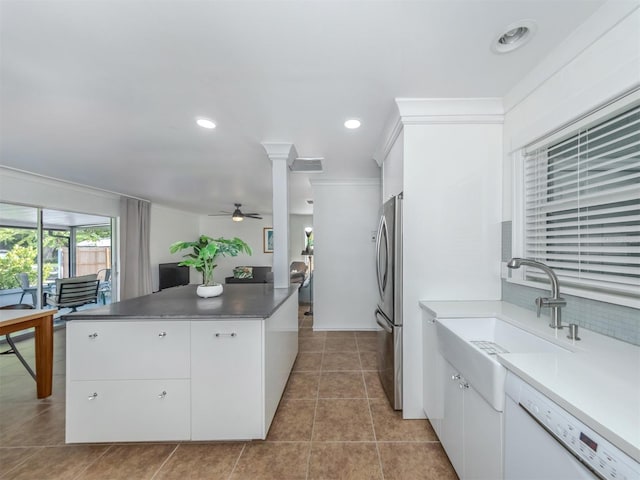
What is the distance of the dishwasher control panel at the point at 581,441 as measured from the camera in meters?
0.57

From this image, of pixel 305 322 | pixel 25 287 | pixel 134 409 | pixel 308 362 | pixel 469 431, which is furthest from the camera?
pixel 305 322

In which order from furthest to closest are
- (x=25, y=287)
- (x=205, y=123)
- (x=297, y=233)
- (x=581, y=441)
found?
1. (x=297, y=233)
2. (x=25, y=287)
3. (x=205, y=123)
4. (x=581, y=441)

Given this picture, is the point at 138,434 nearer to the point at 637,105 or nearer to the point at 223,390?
the point at 223,390

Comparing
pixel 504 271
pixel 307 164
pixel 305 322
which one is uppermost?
pixel 307 164

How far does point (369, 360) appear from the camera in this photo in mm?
2887

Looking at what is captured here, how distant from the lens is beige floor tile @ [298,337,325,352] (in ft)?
10.6

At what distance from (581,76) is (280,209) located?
2305 millimetres

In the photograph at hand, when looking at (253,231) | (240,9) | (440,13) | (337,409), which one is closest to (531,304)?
(337,409)

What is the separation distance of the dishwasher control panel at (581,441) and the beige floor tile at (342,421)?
123cm

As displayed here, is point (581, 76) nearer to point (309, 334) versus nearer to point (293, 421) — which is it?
point (293, 421)

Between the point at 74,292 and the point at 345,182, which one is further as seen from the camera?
the point at 74,292

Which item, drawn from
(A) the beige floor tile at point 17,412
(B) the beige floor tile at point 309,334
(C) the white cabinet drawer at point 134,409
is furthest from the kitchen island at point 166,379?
(B) the beige floor tile at point 309,334


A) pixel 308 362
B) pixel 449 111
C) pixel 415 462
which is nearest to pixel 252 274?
pixel 308 362

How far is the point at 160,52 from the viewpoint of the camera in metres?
1.37
